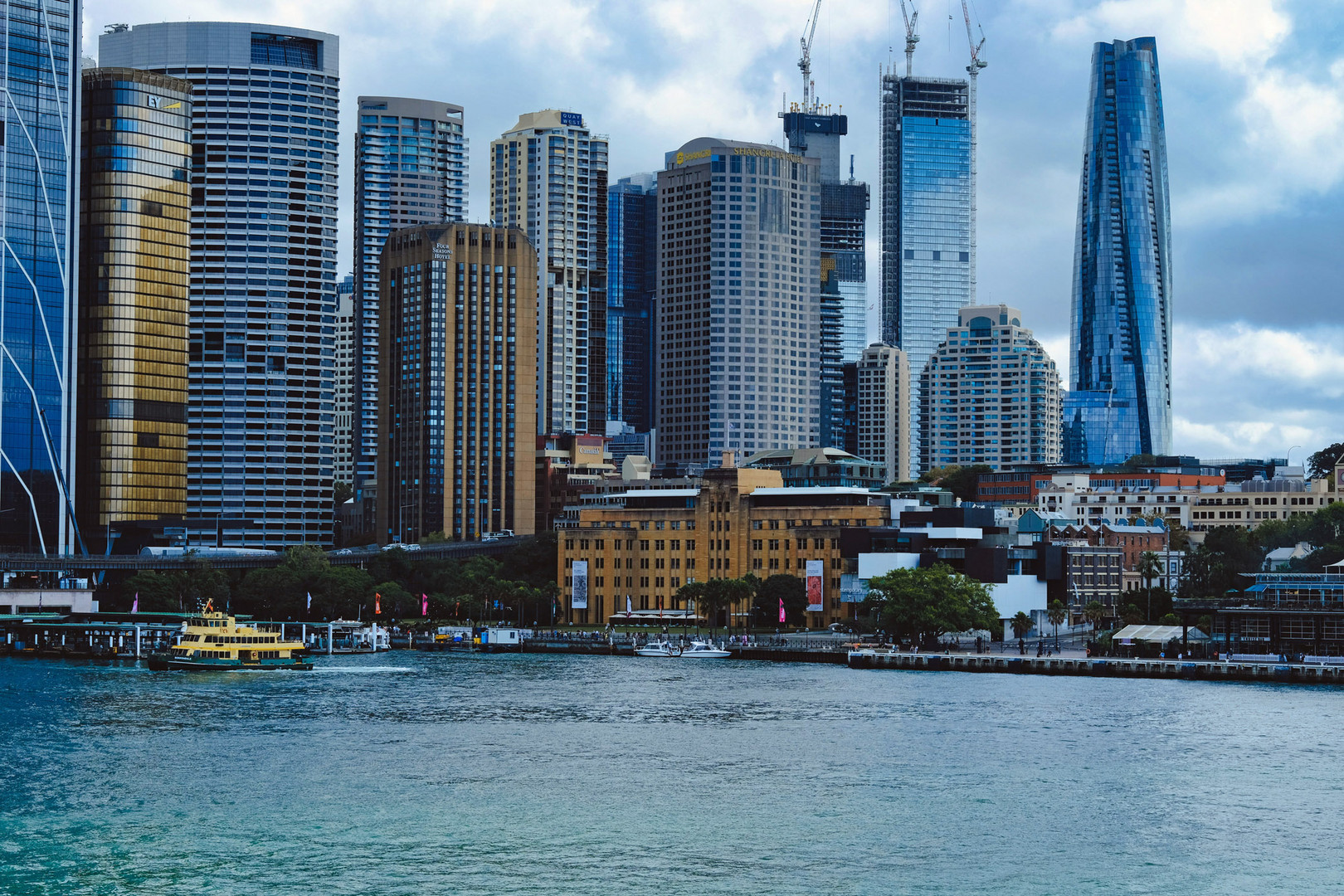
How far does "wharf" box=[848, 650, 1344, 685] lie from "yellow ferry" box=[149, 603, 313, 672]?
182 ft

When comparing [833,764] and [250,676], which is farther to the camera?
[250,676]

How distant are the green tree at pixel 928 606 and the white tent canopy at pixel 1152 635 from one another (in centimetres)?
1515

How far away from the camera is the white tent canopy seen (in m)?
185

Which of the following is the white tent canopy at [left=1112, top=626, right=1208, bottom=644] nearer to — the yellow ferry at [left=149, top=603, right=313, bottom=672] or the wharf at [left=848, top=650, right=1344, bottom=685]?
the wharf at [left=848, top=650, right=1344, bottom=685]

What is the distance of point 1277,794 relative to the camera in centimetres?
10125

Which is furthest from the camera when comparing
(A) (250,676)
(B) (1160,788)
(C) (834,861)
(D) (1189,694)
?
(A) (250,676)

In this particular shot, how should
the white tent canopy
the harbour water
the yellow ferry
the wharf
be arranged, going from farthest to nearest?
the white tent canopy, the yellow ferry, the wharf, the harbour water

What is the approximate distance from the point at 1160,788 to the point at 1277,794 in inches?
241

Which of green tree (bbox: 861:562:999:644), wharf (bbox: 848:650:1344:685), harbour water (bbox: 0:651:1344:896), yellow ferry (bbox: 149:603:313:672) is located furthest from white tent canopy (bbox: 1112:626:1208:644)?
yellow ferry (bbox: 149:603:313:672)

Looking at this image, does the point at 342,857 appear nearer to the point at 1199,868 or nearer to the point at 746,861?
the point at 746,861

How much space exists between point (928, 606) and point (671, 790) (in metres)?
95.1

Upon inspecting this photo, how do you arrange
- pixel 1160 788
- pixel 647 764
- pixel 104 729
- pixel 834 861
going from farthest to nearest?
pixel 104 729 < pixel 647 764 < pixel 1160 788 < pixel 834 861

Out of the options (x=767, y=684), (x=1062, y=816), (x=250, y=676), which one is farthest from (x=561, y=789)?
(x=250, y=676)

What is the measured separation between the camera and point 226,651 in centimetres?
18038
